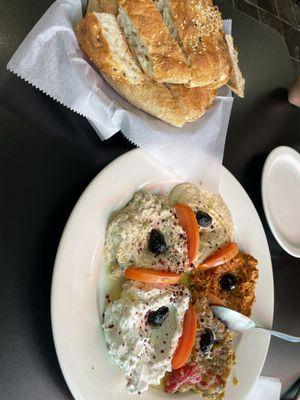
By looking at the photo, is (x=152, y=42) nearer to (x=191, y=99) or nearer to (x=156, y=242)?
(x=191, y=99)

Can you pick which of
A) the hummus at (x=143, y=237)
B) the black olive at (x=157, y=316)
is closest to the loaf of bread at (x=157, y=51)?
the hummus at (x=143, y=237)

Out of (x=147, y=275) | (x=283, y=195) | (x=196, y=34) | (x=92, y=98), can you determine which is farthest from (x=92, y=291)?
(x=283, y=195)

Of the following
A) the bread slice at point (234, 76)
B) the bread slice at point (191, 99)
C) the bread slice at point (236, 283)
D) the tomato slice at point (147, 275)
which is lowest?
the bread slice at point (236, 283)

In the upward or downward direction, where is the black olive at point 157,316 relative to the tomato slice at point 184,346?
upward

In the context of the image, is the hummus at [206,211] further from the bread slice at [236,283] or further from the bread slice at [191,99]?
the bread slice at [191,99]

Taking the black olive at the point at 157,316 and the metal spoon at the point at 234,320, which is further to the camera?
the metal spoon at the point at 234,320

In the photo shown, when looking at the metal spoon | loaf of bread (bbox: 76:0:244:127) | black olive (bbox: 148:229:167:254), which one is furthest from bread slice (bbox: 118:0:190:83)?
the metal spoon
